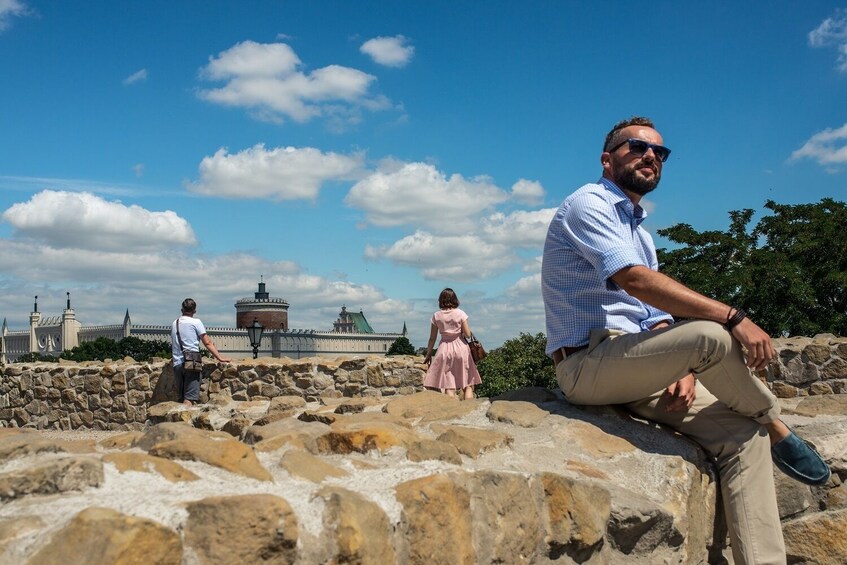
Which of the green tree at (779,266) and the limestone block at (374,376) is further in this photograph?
the green tree at (779,266)

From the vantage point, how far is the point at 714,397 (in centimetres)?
281

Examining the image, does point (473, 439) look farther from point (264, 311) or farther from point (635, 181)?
point (264, 311)

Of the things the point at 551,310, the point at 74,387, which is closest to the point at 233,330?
the point at 74,387

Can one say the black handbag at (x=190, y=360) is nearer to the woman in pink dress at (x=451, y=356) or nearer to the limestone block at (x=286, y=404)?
the woman in pink dress at (x=451, y=356)

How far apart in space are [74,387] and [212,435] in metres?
9.77

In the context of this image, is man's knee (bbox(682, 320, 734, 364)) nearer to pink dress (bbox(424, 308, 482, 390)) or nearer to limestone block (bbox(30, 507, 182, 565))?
limestone block (bbox(30, 507, 182, 565))

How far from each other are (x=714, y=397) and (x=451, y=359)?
469 centimetres

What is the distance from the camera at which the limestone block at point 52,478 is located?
59.6 inches

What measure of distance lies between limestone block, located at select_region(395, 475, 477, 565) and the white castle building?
66733 mm

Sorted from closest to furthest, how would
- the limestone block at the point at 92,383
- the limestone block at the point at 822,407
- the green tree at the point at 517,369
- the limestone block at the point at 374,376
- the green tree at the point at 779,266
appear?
the limestone block at the point at 822,407
the limestone block at the point at 374,376
the limestone block at the point at 92,383
the green tree at the point at 517,369
the green tree at the point at 779,266

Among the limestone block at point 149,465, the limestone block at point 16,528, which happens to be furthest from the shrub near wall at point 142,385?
the limestone block at point 16,528

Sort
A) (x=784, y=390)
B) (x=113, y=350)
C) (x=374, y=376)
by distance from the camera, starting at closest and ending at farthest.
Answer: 1. (x=784, y=390)
2. (x=374, y=376)
3. (x=113, y=350)

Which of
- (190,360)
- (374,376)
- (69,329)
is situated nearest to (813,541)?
(374,376)

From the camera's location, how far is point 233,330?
70.8m
